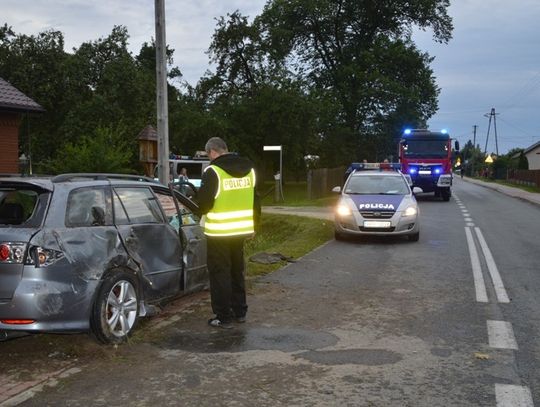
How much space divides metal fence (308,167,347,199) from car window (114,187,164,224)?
23.0 m

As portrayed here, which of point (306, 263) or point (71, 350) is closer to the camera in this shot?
point (71, 350)

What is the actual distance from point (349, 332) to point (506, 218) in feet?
51.1

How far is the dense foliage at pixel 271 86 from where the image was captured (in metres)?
35.8

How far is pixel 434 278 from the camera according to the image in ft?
29.5

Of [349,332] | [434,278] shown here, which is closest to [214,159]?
[349,332]

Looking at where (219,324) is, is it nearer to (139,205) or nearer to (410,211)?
(139,205)

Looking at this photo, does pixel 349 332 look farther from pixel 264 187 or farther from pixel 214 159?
pixel 264 187

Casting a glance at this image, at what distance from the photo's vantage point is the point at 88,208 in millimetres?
5371

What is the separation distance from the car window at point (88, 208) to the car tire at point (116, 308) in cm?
50

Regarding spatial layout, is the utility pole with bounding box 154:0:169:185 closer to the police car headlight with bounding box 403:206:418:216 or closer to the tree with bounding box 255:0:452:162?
the police car headlight with bounding box 403:206:418:216

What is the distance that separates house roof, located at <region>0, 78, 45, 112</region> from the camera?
17.9m

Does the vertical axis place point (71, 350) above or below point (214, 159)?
below

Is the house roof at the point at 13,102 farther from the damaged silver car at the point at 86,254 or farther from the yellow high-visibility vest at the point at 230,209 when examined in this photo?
the yellow high-visibility vest at the point at 230,209

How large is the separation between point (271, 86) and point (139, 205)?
32008 millimetres
